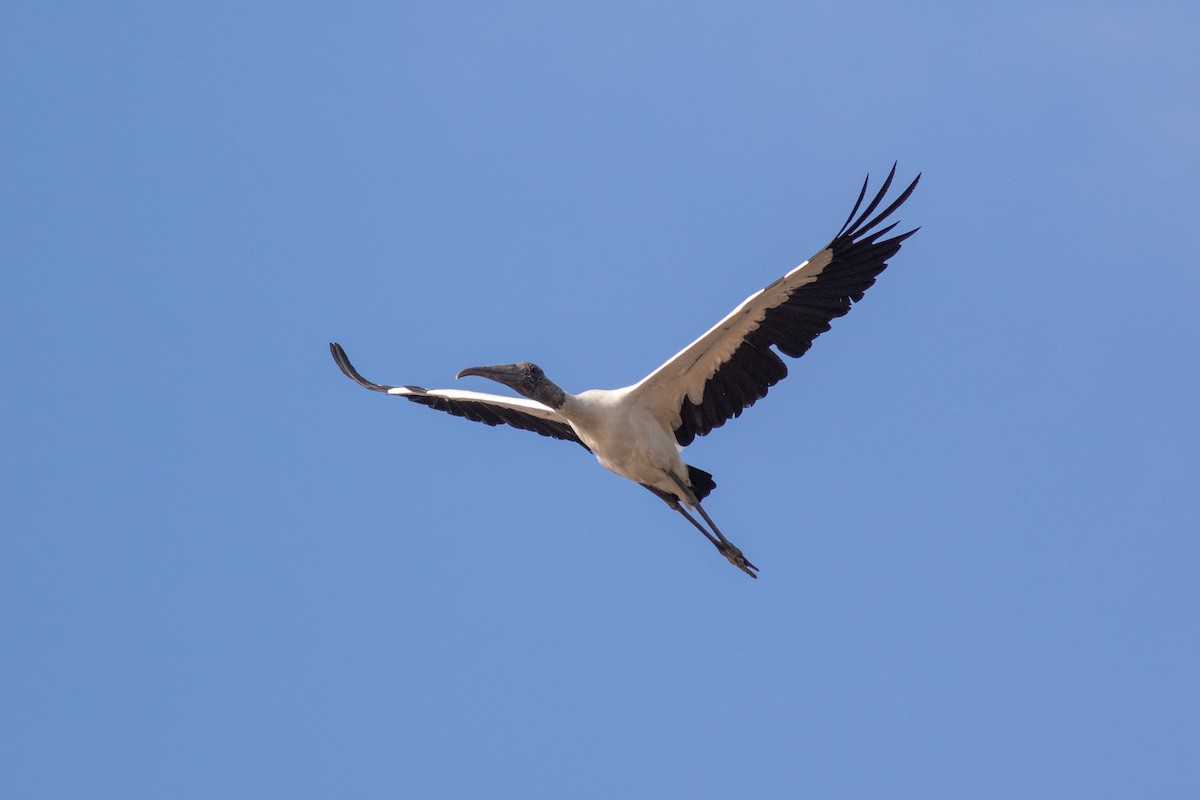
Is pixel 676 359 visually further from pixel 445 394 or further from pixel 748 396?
pixel 445 394

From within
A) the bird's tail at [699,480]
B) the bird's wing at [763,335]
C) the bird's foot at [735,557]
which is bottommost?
the bird's foot at [735,557]

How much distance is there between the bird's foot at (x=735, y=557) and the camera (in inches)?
607

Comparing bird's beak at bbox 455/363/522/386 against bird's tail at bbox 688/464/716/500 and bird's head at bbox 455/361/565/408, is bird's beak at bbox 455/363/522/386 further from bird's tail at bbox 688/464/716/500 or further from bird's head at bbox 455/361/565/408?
bird's tail at bbox 688/464/716/500

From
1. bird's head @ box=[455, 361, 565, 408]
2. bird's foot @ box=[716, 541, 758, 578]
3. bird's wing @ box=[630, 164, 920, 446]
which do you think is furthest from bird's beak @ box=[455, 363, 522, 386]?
bird's foot @ box=[716, 541, 758, 578]

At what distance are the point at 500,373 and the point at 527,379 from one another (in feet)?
0.85

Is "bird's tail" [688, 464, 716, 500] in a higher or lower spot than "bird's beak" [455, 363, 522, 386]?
lower

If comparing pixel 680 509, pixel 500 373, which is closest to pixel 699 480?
pixel 680 509

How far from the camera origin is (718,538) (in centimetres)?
1538

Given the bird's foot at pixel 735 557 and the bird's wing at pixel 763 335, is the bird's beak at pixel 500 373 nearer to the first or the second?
the bird's wing at pixel 763 335

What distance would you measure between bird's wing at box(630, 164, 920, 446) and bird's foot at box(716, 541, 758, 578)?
3.43ft

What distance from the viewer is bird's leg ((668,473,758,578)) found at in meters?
15.3

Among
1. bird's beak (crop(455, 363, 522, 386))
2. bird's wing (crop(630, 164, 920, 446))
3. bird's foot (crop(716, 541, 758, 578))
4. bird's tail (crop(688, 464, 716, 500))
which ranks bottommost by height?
bird's foot (crop(716, 541, 758, 578))

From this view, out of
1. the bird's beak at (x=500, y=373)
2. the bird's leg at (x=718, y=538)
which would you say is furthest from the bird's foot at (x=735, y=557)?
the bird's beak at (x=500, y=373)

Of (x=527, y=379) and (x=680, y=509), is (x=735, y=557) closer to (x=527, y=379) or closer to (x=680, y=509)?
(x=680, y=509)
